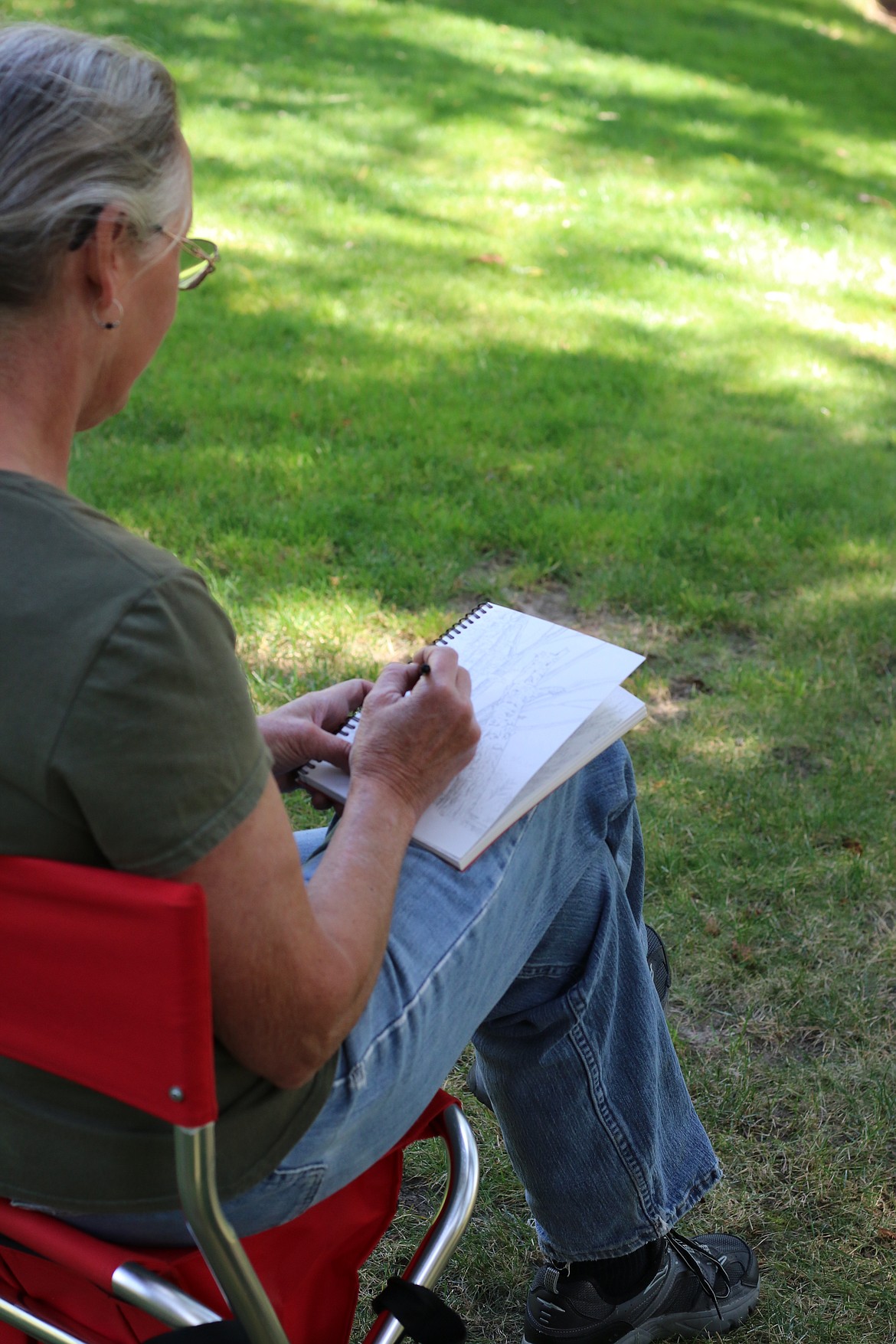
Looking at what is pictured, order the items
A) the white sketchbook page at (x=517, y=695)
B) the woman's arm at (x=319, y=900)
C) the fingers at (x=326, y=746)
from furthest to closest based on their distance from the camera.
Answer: the fingers at (x=326, y=746), the white sketchbook page at (x=517, y=695), the woman's arm at (x=319, y=900)

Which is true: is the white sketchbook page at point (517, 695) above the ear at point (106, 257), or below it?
below

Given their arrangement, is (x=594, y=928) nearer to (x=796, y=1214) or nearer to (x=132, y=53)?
(x=796, y=1214)

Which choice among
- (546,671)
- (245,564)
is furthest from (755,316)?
(546,671)

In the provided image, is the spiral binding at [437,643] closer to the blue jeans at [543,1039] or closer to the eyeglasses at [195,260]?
the blue jeans at [543,1039]

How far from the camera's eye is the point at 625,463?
169 inches

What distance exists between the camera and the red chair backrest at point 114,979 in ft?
2.84

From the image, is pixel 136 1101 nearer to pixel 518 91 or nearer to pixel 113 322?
pixel 113 322

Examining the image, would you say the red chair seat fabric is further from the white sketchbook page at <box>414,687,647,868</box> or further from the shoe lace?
the shoe lace

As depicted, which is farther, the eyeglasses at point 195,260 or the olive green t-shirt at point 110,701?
the eyeglasses at point 195,260

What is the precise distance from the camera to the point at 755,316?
5711 mm

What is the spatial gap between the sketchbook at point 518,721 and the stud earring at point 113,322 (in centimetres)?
Answer: 58

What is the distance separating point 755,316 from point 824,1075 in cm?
425

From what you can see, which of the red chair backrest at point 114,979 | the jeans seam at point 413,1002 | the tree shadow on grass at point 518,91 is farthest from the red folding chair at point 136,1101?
the tree shadow on grass at point 518,91

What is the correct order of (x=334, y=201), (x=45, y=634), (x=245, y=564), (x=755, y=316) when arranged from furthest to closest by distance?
(x=334, y=201), (x=755, y=316), (x=245, y=564), (x=45, y=634)
